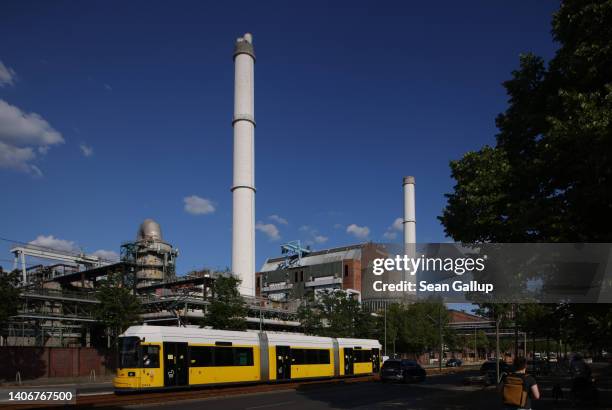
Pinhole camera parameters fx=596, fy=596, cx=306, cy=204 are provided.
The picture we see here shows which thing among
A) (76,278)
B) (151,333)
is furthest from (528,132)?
(76,278)

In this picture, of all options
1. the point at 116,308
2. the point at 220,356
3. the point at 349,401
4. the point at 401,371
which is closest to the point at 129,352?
the point at 220,356

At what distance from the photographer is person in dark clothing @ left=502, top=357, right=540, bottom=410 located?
11.1 m

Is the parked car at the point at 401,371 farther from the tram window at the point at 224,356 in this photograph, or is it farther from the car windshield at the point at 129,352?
the car windshield at the point at 129,352

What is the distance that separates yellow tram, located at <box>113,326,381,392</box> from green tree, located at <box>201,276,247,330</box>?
13.8 metres

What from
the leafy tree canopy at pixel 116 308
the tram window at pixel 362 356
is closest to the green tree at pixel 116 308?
the leafy tree canopy at pixel 116 308

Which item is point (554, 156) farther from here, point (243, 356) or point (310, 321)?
point (310, 321)

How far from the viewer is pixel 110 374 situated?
53.2 metres

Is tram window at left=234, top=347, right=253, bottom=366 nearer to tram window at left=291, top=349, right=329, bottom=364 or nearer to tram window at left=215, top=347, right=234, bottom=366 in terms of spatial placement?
tram window at left=215, top=347, right=234, bottom=366

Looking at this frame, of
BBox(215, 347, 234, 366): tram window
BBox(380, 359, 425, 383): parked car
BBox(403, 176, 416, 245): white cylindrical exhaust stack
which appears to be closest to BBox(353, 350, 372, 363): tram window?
BBox(380, 359, 425, 383): parked car

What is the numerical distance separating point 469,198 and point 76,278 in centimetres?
8037

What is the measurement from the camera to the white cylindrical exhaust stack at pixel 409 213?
13112 centimetres

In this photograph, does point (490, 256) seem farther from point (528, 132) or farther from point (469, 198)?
point (528, 132)

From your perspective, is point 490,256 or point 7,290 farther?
point 7,290

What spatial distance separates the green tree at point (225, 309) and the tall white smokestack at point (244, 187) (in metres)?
27.2
